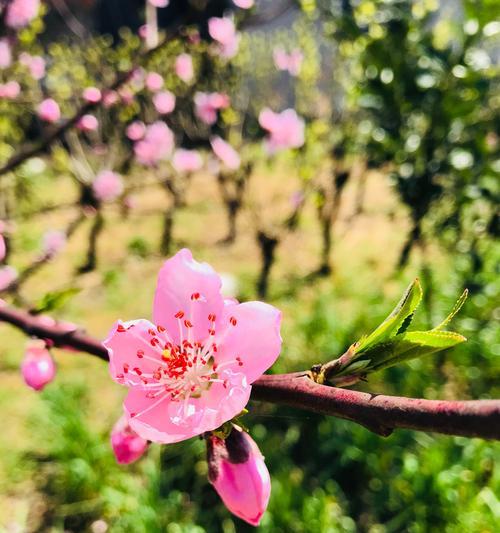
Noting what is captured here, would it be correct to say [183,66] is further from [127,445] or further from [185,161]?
[127,445]

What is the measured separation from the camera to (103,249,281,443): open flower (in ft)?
2.87

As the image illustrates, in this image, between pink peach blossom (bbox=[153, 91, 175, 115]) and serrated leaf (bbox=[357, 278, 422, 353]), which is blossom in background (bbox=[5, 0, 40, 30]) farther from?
serrated leaf (bbox=[357, 278, 422, 353])

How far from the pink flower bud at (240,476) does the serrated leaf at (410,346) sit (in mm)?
222

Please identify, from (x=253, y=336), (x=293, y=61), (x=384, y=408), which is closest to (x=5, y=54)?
(x=293, y=61)

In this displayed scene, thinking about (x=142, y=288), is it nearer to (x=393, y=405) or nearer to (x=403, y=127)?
(x=403, y=127)

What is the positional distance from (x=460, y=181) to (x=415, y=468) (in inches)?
53.3

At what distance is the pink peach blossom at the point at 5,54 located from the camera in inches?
158

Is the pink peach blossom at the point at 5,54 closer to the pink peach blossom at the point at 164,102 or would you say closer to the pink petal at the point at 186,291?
the pink peach blossom at the point at 164,102

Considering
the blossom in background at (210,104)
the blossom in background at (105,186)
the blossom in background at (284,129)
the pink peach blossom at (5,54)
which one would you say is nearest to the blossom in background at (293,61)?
the blossom in background at (210,104)

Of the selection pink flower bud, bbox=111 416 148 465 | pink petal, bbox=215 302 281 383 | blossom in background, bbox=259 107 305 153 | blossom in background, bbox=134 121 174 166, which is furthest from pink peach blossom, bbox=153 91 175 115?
pink petal, bbox=215 302 281 383

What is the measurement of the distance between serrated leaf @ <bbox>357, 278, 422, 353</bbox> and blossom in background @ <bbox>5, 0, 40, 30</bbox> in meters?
3.66

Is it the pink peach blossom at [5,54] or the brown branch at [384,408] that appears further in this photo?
the pink peach blossom at [5,54]

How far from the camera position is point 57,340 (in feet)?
3.61

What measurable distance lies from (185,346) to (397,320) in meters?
0.39
